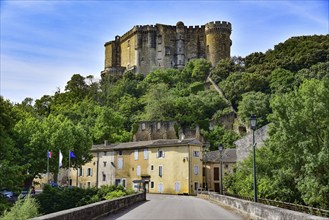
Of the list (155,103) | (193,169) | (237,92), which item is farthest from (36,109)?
(193,169)

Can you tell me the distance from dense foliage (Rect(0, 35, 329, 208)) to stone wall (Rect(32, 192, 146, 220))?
6467mm

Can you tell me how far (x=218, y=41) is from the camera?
4272 inches

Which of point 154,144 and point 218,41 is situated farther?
point 218,41

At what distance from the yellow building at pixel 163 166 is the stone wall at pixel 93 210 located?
28.0 metres

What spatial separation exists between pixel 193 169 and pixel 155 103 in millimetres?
26570

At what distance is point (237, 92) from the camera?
3184 inches

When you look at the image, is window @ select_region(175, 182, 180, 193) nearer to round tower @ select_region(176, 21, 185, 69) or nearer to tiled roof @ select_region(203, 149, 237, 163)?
tiled roof @ select_region(203, 149, 237, 163)

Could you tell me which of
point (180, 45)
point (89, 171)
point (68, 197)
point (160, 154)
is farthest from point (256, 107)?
point (180, 45)

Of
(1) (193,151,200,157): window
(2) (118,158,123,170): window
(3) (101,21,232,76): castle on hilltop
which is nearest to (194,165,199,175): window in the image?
(1) (193,151,200,157): window

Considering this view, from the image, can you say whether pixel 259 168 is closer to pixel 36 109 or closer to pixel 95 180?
pixel 95 180

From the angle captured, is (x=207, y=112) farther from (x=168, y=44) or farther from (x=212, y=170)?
(x=168, y=44)

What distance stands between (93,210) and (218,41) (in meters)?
95.8

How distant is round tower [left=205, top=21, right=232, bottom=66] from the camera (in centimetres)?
10812

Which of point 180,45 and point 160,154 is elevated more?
point 180,45
